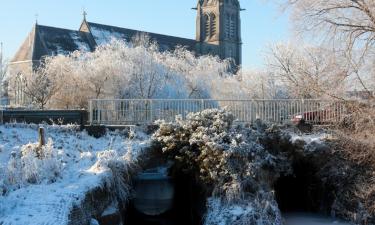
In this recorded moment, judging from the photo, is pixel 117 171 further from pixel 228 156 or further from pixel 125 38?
pixel 125 38

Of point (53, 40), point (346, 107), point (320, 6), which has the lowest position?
point (346, 107)

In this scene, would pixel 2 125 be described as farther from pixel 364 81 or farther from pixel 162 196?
pixel 364 81

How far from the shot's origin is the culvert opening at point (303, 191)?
1586 centimetres

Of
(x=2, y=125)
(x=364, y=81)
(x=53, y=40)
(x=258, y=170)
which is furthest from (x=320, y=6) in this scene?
(x=53, y=40)

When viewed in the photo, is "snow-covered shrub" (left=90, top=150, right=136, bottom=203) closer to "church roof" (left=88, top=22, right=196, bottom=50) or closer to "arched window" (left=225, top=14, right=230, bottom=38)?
"church roof" (left=88, top=22, right=196, bottom=50)

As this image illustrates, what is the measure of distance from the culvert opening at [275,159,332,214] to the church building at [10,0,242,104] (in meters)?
30.2

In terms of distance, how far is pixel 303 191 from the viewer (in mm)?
16594

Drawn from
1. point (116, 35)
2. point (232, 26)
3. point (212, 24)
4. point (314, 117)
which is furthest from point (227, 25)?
point (314, 117)

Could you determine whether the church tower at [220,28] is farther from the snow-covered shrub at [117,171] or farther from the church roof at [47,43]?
the snow-covered shrub at [117,171]

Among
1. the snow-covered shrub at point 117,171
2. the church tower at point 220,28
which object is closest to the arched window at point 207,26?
the church tower at point 220,28

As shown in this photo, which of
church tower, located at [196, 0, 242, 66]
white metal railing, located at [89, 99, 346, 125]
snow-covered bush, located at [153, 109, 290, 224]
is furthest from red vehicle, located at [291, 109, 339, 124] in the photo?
church tower, located at [196, 0, 242, 66]

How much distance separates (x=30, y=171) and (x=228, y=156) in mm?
5102

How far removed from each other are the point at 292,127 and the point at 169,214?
5.19m

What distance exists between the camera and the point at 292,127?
18266 mm
